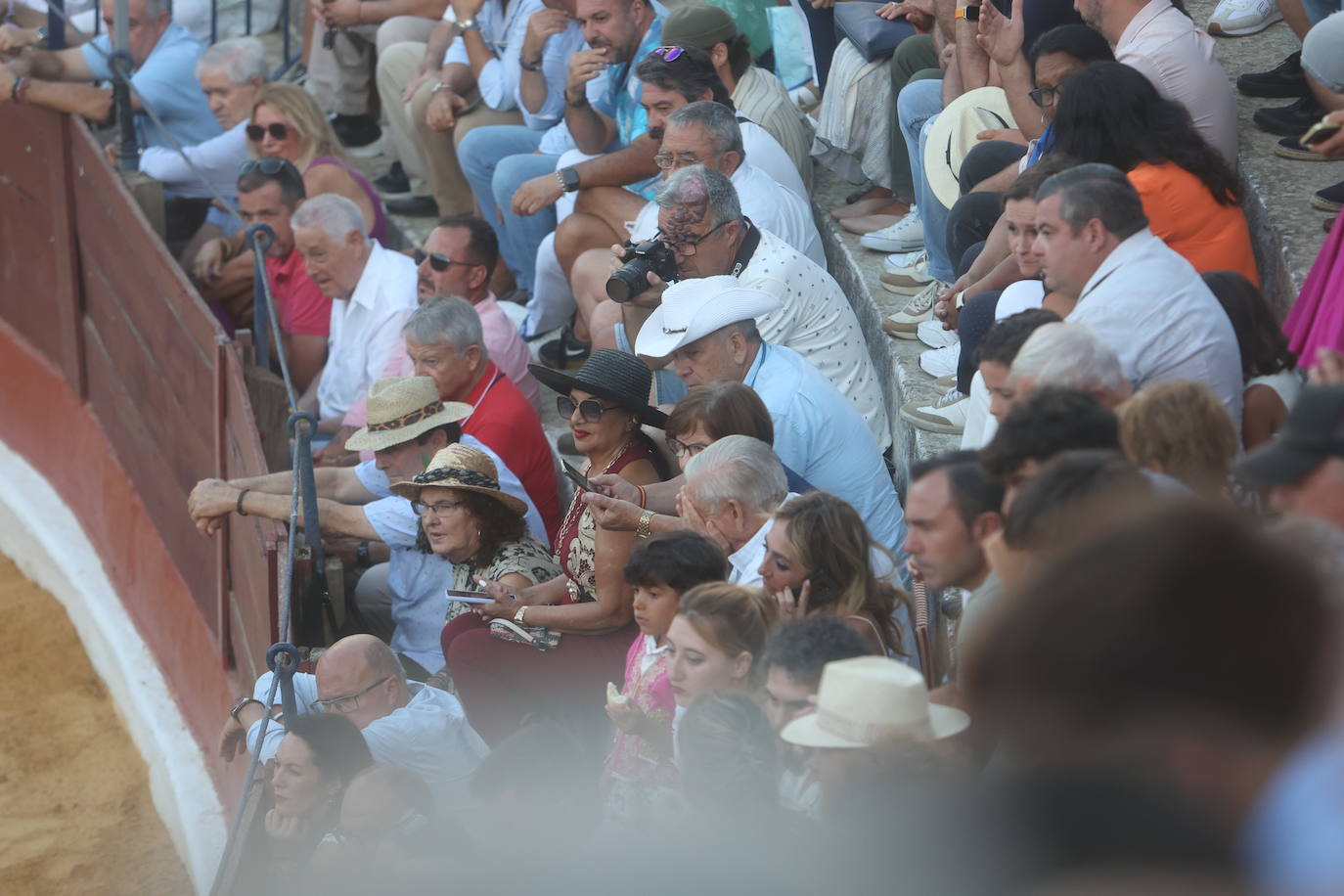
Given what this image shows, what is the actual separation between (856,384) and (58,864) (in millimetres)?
3525

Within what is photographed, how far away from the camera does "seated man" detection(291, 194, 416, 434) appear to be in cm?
657

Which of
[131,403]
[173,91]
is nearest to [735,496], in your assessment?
[131,403]

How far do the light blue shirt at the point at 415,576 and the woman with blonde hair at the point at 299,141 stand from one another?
106 inches

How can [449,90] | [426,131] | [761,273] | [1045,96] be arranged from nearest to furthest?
1. [1045,96]
2. [761,273]
3. [449,90]
4. [426,131]

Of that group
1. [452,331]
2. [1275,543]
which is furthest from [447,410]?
[1275,543]

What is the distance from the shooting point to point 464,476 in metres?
4.60

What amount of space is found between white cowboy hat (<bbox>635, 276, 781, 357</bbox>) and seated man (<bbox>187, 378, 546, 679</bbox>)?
0.73m

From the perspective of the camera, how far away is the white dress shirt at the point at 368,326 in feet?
21.6

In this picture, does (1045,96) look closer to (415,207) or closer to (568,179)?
(568,179)

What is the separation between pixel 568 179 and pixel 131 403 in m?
2.48

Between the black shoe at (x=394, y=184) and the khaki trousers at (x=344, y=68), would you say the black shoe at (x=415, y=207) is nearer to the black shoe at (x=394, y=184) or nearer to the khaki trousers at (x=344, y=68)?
the black shoe at (x=394, y=184)

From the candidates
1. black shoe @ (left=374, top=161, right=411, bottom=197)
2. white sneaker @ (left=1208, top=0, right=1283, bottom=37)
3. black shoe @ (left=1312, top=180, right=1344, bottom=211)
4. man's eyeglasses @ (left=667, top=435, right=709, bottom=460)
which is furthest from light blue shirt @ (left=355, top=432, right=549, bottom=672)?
black shoe @ (left=374, top=161, right=411, bottom=197)

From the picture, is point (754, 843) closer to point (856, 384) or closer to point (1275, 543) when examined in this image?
point (1275, 543)

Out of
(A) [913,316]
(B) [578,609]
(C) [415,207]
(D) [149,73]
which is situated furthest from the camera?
(C) [415,207]
